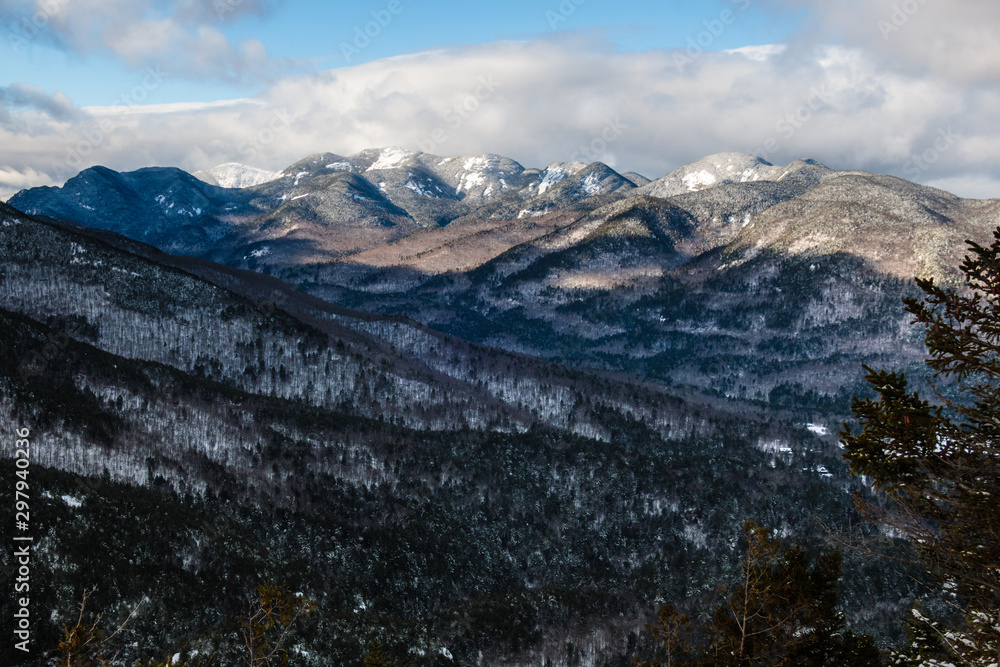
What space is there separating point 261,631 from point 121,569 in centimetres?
9603

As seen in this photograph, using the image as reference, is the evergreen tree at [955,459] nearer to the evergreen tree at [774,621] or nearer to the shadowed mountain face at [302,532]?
the evergreen tree at [774,621]

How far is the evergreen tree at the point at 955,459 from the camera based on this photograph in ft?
79.4

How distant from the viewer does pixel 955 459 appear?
83.4ft

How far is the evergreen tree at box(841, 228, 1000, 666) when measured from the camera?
24.2 meters

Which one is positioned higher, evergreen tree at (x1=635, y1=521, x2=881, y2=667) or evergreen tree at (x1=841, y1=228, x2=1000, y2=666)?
evergreen tree at (x1=841, y1=228, x2=1000, y2=666)

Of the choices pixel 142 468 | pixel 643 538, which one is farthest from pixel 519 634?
pixel 142 468

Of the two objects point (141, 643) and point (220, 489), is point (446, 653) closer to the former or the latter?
point (141, 643)

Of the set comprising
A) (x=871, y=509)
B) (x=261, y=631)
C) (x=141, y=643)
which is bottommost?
(x=141, y=643)

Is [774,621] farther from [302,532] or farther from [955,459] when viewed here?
[302,532]

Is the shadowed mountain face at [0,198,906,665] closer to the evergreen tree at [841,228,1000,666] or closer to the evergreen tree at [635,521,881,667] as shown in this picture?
the evergreen tree at [635,521,881,667]

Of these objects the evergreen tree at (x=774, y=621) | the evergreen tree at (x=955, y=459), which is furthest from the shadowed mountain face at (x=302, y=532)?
the evergreen tree at (x=955, y=459)

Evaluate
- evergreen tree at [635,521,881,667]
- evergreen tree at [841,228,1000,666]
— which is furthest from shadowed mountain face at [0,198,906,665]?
evergreen tree at [841,228,1000,666]

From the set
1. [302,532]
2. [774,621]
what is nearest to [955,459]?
[774,621]

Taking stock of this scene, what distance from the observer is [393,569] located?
151 m
